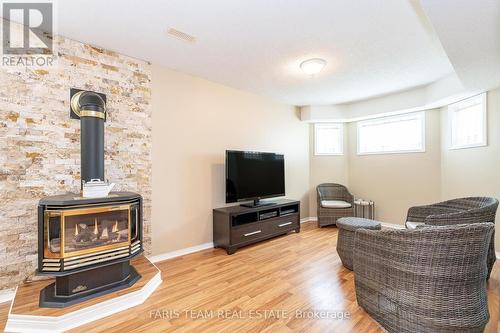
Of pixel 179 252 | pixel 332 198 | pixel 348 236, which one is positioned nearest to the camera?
pixel 348 236

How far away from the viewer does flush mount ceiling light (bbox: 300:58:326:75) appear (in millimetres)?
2958

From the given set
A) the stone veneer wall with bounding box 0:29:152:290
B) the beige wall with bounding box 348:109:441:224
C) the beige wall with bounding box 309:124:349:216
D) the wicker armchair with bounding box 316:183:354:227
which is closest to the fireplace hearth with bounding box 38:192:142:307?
the stone veneer wall with bounding box 0:29:152:290

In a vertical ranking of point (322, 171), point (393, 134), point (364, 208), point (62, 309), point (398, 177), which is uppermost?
point (393, 134)

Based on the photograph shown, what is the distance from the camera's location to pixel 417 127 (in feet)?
14.8

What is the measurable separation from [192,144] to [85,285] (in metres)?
2.07

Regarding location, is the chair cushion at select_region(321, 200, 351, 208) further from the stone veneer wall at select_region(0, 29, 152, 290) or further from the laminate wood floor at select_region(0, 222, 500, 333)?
the stone veneer wall at select_region(0, 29, 152, 290)

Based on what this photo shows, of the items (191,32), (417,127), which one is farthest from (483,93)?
(191,32)

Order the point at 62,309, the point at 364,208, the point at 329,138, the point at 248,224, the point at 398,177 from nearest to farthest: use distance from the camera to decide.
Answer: the point at 62,309 < the point at 248,224 < the point at 398,177 < the point at 364,208 < the point at 329,138

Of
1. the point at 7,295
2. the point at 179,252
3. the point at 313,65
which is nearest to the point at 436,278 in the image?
the point at 313,65

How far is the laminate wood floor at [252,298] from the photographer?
1.85m

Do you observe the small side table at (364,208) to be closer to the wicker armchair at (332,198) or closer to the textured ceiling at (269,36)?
the wicker armchair at (332,198)

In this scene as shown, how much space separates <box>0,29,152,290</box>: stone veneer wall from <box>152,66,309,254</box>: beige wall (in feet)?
0.57

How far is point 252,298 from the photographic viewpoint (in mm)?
2244
